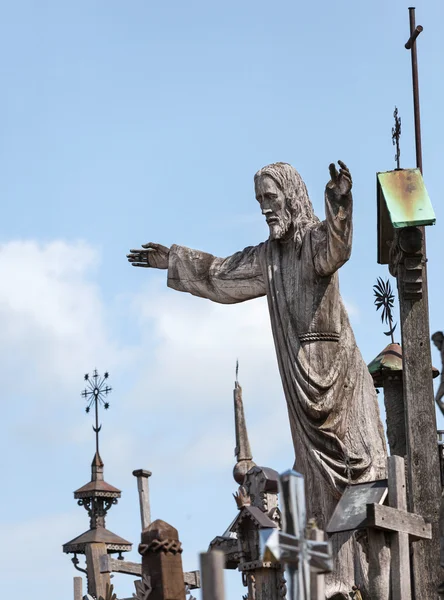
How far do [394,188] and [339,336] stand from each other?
1380 millimetres

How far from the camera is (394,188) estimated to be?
43.3 feet

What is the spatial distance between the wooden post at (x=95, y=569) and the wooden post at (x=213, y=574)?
45.6 feet

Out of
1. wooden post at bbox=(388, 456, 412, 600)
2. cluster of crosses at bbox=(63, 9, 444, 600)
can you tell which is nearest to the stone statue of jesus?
cluster of crosses at bbox=(63, 9, 444, 600)

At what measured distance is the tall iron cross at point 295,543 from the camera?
313 inches

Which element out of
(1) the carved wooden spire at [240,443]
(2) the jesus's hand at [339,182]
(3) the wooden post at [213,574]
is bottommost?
(3) the wooden post at [213,574]

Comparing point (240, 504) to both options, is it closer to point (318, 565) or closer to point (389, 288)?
point (389, 288)

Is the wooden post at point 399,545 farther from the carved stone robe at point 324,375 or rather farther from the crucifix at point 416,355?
the carved stone robe at point 324,375

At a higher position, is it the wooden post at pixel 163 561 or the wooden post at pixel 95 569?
the wooden post at pixel 95 569

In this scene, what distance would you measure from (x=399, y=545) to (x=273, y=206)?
376 cm

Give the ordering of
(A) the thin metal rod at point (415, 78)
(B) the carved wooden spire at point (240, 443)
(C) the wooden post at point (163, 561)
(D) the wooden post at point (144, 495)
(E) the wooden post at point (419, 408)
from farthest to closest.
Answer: (B) the carved wooden spire at point (240, 443), (D) the wooden post at point (144, 495), (A) the thin metal rod at point (415, 78), (E) the wooden post at point (419, 408), (C) the wooden post at point (163, 561)

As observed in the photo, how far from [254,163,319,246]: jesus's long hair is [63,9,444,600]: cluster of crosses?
712 millimetres

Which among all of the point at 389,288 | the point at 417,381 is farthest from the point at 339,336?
the point at 389,288

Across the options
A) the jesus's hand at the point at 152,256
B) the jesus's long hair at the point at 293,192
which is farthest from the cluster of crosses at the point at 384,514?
the jesus's hand at the point at 152,256

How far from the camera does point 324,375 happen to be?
1367 centimetres
